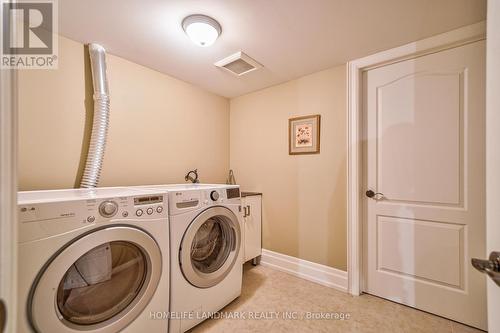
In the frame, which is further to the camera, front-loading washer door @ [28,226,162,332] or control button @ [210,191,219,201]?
control button @ [210,191,219,201]

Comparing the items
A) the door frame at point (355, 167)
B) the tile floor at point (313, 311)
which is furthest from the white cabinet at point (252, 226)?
the door frame at point (355, 167)

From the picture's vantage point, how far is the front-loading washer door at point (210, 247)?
1.39 m

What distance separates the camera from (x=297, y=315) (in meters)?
1.60

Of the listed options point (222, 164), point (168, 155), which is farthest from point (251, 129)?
point (168, 155)

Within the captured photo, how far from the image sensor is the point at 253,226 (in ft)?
7.79

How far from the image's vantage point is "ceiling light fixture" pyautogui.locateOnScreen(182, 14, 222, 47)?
139cm

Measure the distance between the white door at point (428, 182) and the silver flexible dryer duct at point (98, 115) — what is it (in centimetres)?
221

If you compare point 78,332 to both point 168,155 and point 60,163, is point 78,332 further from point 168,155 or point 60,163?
point 168,155

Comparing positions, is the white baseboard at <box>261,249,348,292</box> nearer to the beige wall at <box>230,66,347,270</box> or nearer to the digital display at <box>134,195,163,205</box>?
the beige wall at <box>230,66,347,270</box>

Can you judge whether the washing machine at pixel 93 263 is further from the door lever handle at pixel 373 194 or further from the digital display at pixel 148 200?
the door lever handle at pixel 373 194

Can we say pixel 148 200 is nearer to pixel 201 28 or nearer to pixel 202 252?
pixel 202 252

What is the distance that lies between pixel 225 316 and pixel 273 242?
1.02 m

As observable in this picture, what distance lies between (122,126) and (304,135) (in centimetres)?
176

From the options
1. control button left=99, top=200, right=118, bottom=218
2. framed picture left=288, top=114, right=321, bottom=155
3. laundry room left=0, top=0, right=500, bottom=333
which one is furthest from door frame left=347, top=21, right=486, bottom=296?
control button left=99, top=200, right=118, bottom=218
